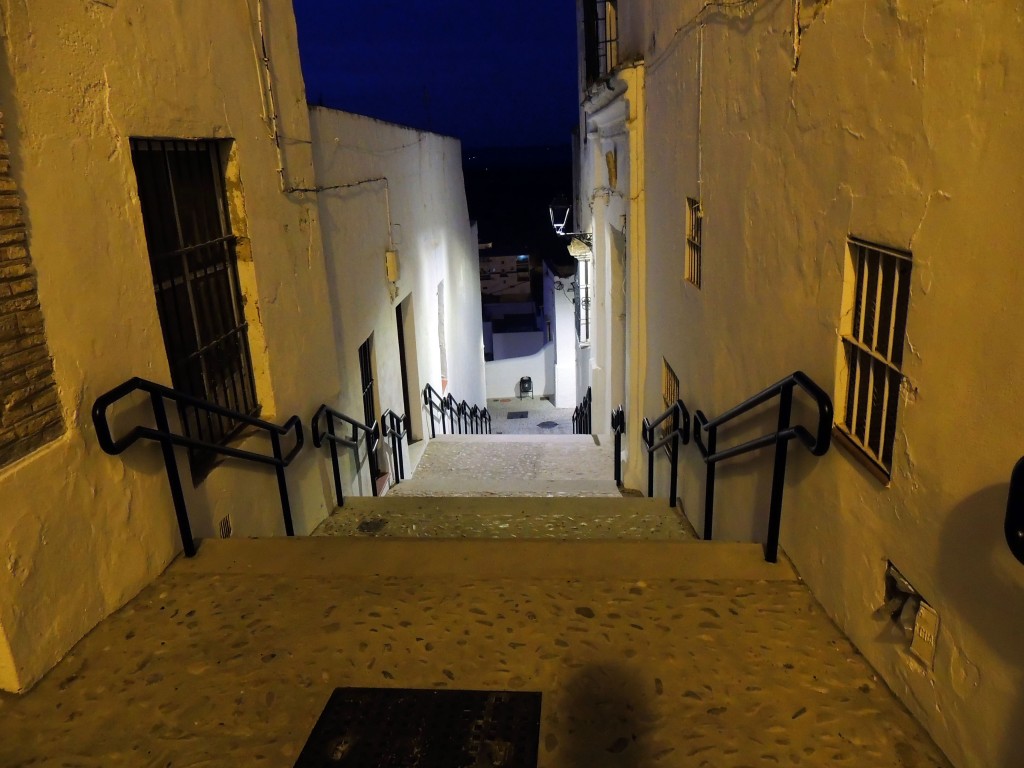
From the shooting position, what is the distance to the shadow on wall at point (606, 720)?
102 inches

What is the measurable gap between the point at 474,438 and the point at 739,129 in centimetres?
929

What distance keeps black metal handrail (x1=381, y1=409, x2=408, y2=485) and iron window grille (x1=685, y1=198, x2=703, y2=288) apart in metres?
4.67

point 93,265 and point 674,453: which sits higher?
point 93,265

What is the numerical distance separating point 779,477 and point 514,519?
3162 millimetres

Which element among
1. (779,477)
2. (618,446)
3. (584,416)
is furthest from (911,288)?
(584,416)

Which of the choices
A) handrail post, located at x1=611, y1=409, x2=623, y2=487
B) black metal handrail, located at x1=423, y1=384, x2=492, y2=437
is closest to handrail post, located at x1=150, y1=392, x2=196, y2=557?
handrail post, located at x1=611, y1=409, x2=623, y2=487

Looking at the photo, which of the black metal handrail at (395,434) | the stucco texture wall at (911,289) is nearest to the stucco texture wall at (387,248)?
the black metal handrail at (395,434)

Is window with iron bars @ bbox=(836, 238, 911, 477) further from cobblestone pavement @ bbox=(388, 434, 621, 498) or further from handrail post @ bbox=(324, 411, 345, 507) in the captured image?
cobblestone pavement @ bbox=(388, 434, 621, 498)

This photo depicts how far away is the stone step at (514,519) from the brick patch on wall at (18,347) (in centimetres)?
327

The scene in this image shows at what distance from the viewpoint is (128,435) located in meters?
3.44

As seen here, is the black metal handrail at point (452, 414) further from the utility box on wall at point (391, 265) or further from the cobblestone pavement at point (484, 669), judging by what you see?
the cobblestone pavement at point (484, 669)

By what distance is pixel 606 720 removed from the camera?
2758mm

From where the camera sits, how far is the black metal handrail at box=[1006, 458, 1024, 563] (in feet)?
6.09

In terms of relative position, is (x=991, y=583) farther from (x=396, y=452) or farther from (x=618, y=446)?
(x=396, y=452)
